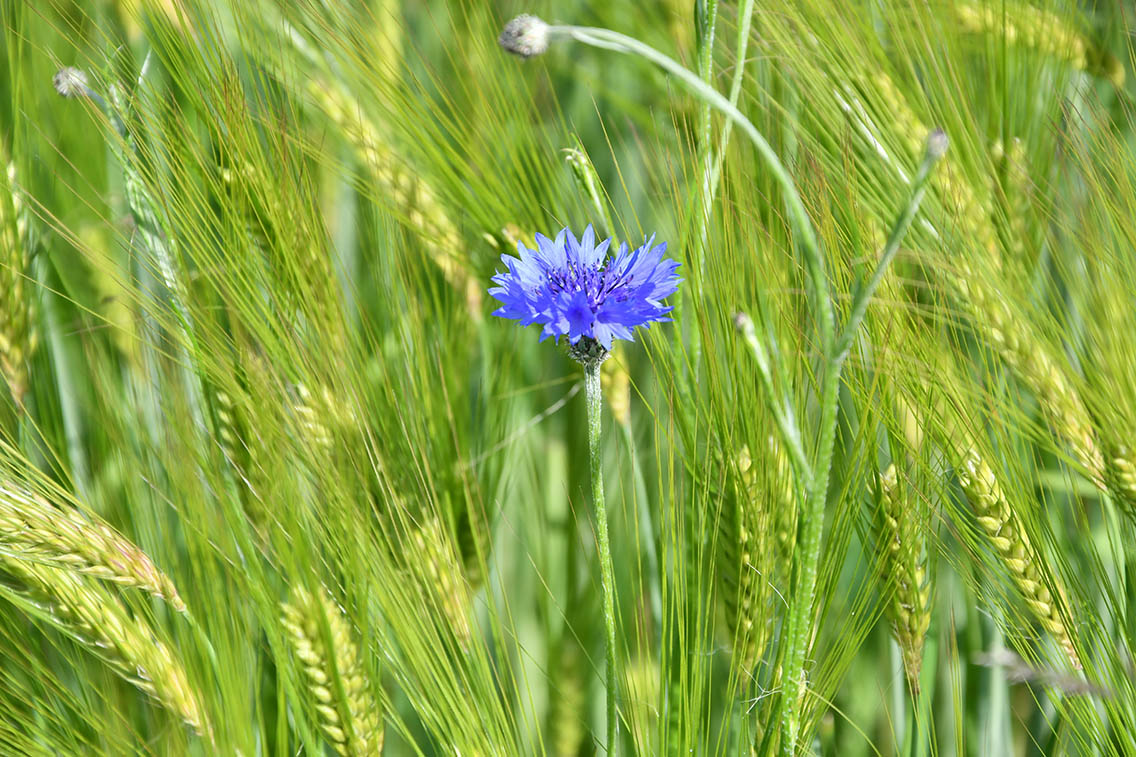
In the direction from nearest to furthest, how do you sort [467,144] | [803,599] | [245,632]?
1. [803,599]
2. [245,632]
3. [467,144]

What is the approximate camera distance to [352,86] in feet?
2.59

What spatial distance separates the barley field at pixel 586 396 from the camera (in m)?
0.54

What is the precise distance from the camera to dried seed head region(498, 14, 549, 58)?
38 cm

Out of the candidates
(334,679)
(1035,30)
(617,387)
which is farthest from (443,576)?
(1035,30)

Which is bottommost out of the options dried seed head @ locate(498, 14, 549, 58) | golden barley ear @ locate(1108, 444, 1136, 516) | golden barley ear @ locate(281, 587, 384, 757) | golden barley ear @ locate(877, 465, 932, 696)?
golden barley ear @ locate(281, 587, 384, 757)

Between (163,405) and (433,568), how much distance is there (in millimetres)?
182

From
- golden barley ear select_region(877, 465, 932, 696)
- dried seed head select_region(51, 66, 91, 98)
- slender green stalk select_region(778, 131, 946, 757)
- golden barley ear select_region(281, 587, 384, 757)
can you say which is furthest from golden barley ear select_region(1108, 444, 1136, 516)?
dried seed head select_region(51, 66, 91, 98)

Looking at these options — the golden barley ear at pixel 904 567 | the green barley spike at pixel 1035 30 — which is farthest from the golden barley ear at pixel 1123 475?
the green barley spike at pixel 1035 30

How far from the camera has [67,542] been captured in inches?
21.1

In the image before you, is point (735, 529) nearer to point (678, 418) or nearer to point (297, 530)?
point (678, 418)

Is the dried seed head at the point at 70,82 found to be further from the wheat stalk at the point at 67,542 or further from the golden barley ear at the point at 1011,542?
the golden barley ear at the point at 1011,542

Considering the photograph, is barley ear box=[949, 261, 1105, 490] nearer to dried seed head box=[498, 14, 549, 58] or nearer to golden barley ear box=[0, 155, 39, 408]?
dried seed head box=[498, 14, 549, 58]

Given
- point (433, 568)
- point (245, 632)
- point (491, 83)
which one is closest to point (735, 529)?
point (433, 568)

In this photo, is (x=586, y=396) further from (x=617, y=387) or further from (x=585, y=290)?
(x=617, y=387)
